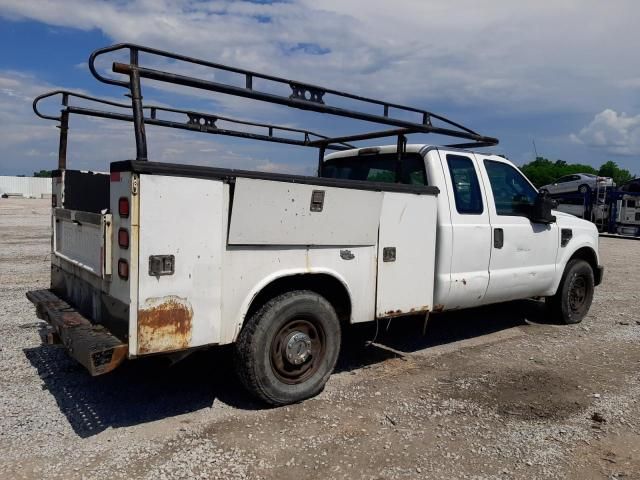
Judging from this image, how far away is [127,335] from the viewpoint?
11.5ft

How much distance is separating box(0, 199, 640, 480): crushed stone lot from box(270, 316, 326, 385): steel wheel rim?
25 cm

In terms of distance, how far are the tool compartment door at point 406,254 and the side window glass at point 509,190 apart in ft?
3.94

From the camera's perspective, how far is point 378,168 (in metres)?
6.04

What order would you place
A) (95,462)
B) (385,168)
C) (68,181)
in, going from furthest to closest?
(385,168)
(68,181)
(95,462)

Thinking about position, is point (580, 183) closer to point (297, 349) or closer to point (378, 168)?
point (378, 168)

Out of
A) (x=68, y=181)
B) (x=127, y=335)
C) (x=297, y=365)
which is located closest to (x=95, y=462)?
(x=127, y=335)

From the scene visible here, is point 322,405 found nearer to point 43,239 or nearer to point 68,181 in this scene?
point 68,181

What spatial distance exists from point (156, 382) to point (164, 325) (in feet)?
4.51

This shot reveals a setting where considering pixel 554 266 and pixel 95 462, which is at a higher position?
pixel 554 266

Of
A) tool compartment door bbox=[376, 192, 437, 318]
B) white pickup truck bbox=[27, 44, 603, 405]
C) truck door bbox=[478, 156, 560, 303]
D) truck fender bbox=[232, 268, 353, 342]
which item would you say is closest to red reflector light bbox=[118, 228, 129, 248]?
white pickup truck bbox=[27, 44, 603, 405]

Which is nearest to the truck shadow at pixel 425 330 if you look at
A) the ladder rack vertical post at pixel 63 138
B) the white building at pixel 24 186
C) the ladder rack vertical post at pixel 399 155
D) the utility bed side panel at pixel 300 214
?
the utility bed side panel at pixel 300 214

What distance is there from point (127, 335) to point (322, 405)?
5.38ft

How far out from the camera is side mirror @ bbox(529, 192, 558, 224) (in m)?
6.25

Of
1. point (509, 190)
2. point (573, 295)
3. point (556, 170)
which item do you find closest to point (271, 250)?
point (509, 190)
